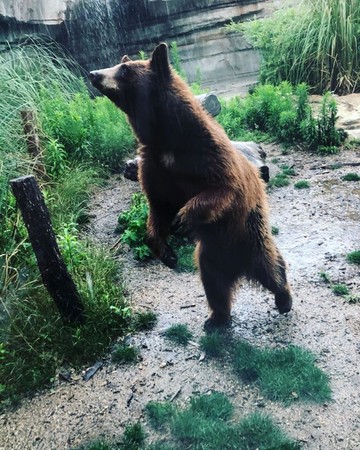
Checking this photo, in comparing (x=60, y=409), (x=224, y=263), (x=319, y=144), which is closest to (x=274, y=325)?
(x=224, y=263)

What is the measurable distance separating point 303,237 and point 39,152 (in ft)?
9.44

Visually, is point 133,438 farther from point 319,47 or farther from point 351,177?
point 319,47

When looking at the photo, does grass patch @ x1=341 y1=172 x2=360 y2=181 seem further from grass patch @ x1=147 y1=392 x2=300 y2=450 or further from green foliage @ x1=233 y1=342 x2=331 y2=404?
grass patch @ x1=147 y1=392 x2=300 y2=450

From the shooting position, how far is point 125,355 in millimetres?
3420

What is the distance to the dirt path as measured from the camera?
2.62 metres

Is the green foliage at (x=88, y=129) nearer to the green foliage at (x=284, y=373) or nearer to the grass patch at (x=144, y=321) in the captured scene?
the grass patch at (x=144, y=321)

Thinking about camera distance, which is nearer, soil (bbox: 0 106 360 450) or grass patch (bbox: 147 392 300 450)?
grass patch (bbox: 147 392 300 450)

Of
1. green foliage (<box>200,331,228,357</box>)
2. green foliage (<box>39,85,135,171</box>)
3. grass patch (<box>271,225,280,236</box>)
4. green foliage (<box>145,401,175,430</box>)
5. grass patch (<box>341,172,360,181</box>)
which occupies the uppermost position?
green foliage (<box>39,85,135,171</box>)

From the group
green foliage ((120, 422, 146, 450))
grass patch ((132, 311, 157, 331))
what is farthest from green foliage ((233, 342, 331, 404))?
grass patch ((132, 311, 157, 331))

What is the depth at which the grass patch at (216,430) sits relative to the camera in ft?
7.48

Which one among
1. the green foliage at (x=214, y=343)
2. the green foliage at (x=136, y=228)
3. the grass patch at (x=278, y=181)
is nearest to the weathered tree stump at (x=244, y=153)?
the grass patch at (x=278, y=181)

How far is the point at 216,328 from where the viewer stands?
3.52m

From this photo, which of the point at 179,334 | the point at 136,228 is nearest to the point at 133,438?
the point at 179,334

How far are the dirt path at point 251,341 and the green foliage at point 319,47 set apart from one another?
423cm
